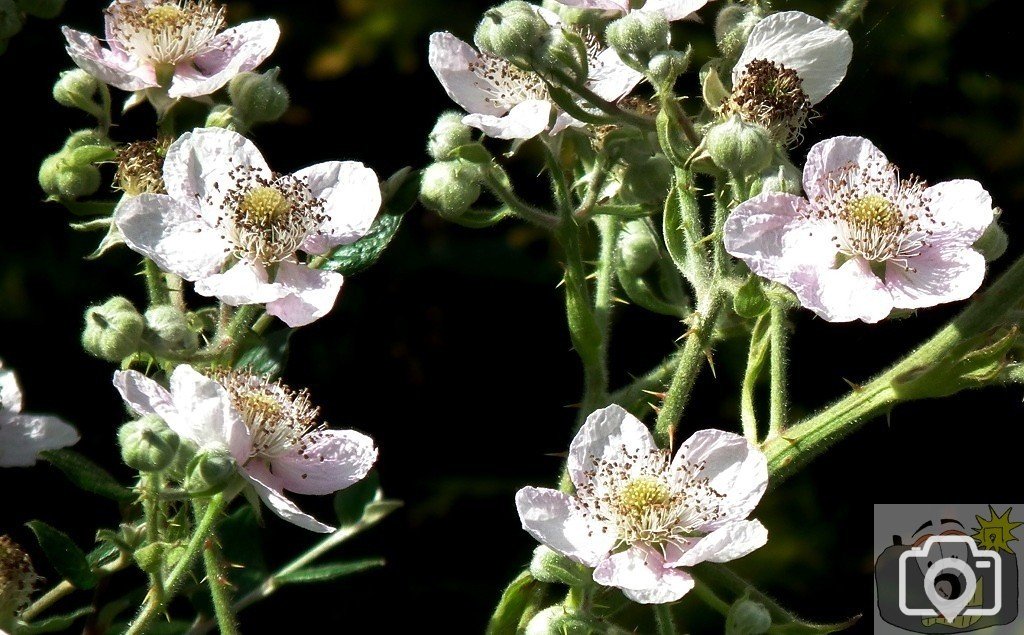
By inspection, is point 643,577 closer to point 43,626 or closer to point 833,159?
point 833,159

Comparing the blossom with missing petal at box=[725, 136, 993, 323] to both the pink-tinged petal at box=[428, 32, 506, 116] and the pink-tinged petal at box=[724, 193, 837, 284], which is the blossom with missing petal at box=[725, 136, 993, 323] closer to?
the pink-tinged petal at box=[724, 193, 837, 284]

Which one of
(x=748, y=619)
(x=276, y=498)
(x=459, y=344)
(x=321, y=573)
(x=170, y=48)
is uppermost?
(x=170, y=48)

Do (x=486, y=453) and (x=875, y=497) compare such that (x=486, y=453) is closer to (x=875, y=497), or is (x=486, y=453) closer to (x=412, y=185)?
(x=875, y=497)

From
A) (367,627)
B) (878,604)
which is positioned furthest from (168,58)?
(367,627)

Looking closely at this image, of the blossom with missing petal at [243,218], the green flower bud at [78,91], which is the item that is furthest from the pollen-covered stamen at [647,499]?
the green flower bud at [78,91]

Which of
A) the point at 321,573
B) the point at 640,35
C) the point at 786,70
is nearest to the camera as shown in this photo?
the point at 640,35

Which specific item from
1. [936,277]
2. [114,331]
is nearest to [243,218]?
[114,331]

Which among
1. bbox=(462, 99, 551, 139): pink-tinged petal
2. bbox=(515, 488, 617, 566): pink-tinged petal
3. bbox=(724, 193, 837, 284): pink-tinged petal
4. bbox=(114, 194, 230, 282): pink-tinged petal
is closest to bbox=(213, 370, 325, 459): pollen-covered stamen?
bbox=(114, 194, 230, 282): pink-tinged petal
